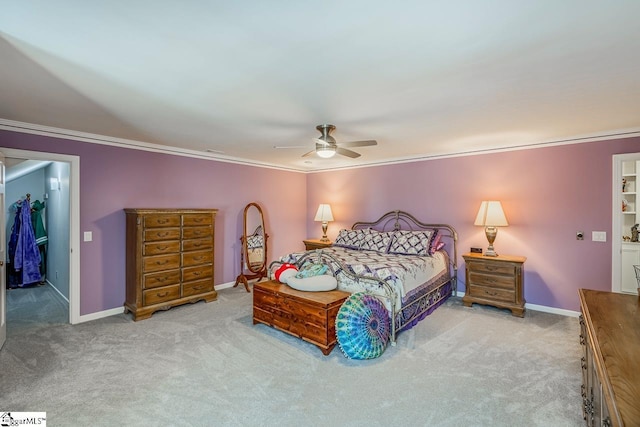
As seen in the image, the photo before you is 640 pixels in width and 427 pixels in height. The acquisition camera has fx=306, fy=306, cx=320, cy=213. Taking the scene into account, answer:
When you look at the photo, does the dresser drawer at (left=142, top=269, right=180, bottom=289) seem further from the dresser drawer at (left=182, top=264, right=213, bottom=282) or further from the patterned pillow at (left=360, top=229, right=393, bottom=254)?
the patterned pillow at (left=360, top=229, right=393, bottom=254)

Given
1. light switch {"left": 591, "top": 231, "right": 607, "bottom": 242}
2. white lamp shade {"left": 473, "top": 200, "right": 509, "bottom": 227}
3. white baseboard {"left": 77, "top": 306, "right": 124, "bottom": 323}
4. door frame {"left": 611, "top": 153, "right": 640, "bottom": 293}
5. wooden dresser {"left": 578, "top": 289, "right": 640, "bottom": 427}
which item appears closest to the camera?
wooden dresser {"left": 578, "top": 289, "right": 640, "bottom": 427}

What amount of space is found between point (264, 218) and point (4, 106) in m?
3.90

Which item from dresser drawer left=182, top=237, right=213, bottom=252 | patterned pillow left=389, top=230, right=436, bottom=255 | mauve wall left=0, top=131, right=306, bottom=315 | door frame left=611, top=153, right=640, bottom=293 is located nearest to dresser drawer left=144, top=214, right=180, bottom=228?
dresser drawer left=182, top=237, right=213, bottom=252

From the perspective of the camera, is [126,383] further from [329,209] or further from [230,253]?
[329,209]

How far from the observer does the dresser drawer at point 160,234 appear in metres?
4.02

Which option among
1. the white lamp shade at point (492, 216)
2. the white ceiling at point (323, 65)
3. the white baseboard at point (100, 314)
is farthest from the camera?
the white lamp shade at point (492, 216)

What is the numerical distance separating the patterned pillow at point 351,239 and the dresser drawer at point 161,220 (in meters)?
2.72

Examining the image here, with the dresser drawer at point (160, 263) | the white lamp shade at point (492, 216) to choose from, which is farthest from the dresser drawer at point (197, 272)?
the white lamp shade at point (492, 216)

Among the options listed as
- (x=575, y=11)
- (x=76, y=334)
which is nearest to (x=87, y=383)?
(x=76, y=334)

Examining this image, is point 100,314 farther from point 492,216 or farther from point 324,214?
point 492,216

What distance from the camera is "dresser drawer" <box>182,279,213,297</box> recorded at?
4414mm

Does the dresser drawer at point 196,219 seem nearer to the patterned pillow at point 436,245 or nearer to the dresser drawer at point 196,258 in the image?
the dresser drawer at point 196,258

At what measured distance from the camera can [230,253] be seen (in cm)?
558

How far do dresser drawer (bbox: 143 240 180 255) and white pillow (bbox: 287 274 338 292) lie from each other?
1.83 metres
